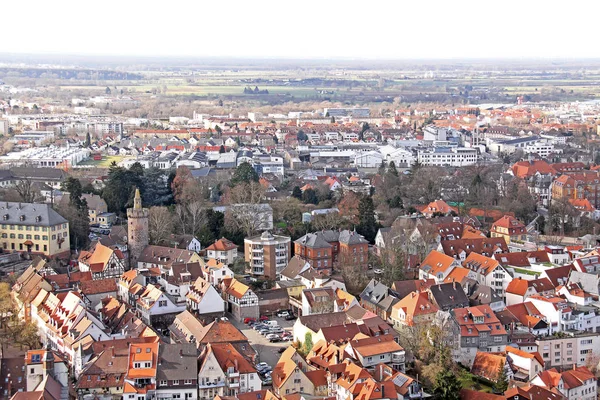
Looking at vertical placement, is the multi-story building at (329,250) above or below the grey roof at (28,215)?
below

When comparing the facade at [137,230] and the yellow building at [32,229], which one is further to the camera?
the yellow building at [32,229]

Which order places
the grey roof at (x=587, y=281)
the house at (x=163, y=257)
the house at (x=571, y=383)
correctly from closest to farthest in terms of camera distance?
the house at (x=571, y=383)
the grey roof at (x=587, y=281)
the house at (x=163, y=257)

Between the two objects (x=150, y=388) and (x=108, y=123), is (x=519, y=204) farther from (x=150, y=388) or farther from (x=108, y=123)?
(x=108, y=123)

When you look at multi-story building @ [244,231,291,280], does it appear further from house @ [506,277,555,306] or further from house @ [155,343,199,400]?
house @ [155,343,199,400]

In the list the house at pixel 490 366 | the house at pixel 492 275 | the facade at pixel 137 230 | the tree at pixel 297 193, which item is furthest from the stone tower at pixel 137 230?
the house at pixel 490 366

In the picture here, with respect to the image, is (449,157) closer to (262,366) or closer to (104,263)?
(104,263)

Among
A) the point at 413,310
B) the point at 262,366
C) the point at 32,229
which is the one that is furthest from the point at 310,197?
the point at 262,366

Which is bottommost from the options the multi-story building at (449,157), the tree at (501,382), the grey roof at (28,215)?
the multi-story building at (449,157)

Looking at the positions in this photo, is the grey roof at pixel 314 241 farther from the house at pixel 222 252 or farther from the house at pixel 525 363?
the house at pixel 525 363
